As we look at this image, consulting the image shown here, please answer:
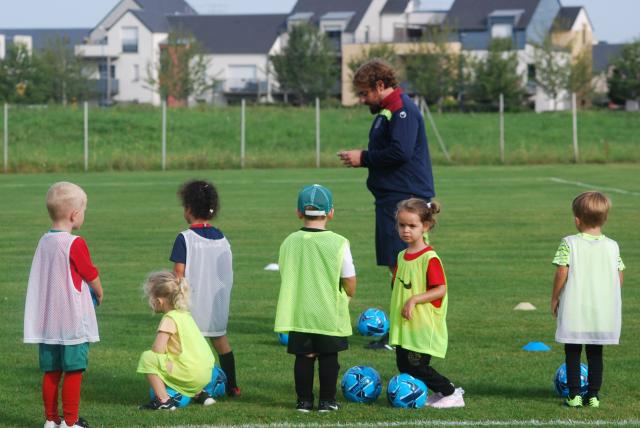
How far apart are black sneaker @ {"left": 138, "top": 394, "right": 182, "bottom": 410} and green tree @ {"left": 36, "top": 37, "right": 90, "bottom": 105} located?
81.9 m

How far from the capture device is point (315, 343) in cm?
697

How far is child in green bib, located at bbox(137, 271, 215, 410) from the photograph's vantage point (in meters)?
6.94

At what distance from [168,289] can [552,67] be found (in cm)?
7291

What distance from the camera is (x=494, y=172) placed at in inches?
Result: 1348

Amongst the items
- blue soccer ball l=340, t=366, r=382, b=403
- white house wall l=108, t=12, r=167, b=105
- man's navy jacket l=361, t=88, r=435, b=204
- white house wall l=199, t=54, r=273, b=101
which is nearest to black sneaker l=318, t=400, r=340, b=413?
blue soccer ball l=340, t=366, r=382, b=403

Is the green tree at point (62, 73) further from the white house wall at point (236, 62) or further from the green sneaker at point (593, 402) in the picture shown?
the green sneaker at point (593, 402)

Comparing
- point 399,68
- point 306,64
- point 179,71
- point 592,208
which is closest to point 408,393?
point 592,208

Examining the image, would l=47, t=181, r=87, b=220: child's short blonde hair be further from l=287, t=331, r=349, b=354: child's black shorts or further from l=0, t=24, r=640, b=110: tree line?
l=0, t=24, r=640, b=110: tree line

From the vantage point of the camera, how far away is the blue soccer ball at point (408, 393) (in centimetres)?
705

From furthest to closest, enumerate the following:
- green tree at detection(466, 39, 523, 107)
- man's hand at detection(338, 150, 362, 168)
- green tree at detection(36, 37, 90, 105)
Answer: green tree at detection(36, 37, 90, 105), green tree at detection(466, 39, 523, 107), man's hand at detection(338, 150, 362, 168)

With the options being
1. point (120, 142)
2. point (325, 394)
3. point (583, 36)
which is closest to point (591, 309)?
point (325, 394)

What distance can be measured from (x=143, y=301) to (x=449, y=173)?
22.9m

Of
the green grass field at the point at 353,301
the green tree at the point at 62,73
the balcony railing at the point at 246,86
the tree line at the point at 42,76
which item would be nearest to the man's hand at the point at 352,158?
the green grass field at the point at 353,301

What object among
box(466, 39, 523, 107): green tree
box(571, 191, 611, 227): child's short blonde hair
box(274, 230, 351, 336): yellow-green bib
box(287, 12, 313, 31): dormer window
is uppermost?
box(287, 12, 313, 31): dormer window
